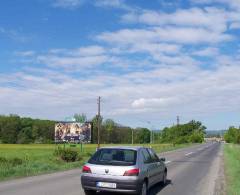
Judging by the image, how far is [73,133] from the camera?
178ft

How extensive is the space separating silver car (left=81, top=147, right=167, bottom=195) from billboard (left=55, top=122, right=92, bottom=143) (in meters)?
42.2

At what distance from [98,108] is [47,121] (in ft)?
266

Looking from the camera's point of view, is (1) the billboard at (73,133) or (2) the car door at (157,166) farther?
(1) the billboard at (73,133)

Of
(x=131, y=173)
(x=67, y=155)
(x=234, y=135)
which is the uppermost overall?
(x=234, y=135)

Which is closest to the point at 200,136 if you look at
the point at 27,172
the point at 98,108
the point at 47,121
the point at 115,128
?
the point at 115,128

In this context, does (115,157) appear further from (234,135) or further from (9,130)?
(9,130)

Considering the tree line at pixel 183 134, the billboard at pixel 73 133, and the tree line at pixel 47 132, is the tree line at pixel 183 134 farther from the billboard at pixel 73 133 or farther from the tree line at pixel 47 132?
the billboard at pixel 73 133

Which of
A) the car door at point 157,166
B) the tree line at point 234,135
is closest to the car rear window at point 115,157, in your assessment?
the car door at point 157,166

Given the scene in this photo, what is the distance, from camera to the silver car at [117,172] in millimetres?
11180

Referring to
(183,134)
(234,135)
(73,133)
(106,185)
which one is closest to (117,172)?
(106,185)

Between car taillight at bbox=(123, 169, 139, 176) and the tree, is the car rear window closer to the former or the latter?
car taillight at bbox=(123, 169, 139, 176)

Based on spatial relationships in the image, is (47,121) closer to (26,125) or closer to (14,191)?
(26,125)

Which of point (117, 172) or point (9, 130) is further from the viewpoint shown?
point (9, 130)

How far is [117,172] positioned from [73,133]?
43531mm
